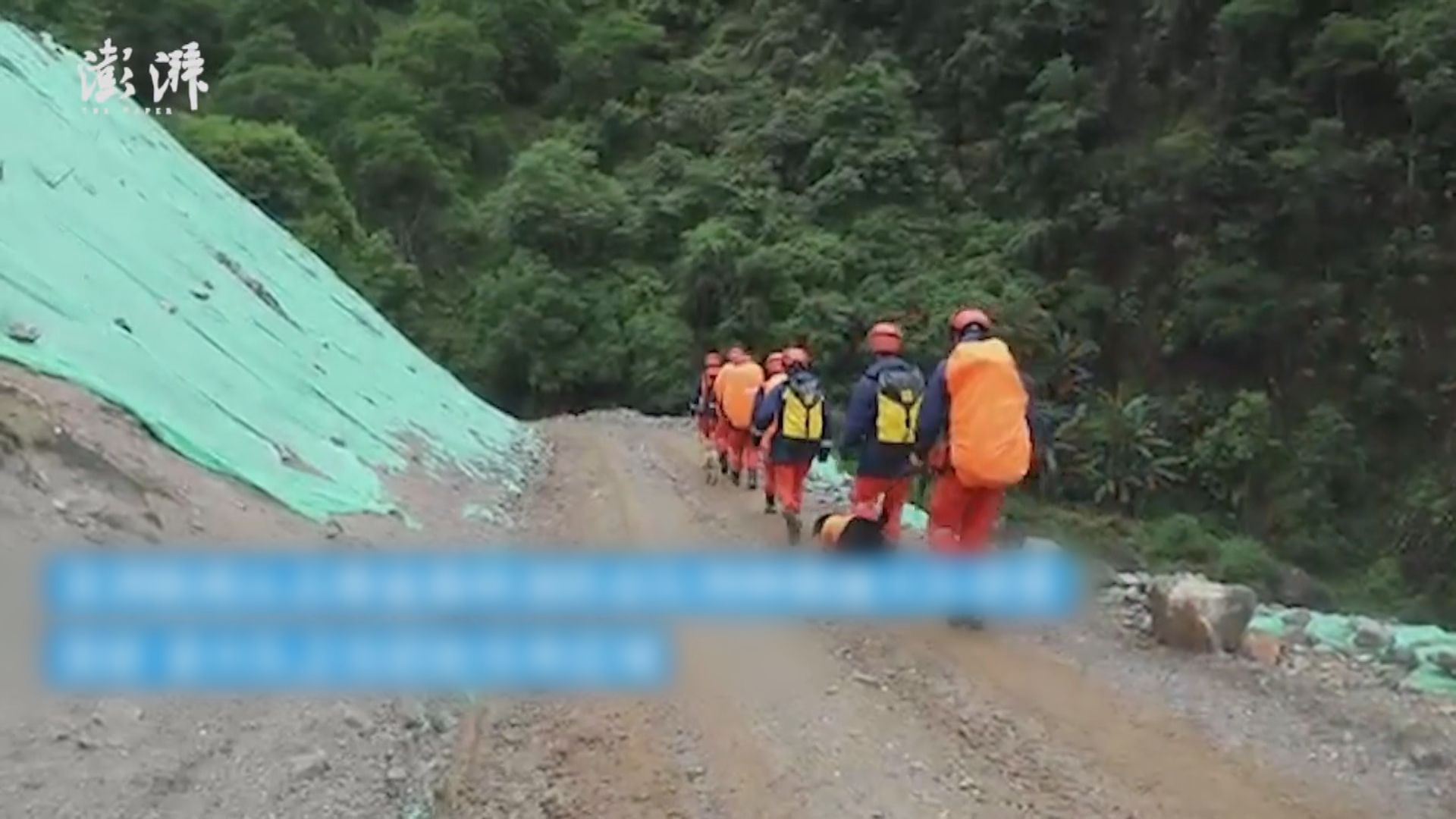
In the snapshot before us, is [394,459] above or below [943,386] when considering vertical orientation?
below

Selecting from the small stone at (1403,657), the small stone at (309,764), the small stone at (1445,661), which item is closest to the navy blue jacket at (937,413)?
the small stone at (1403,657)

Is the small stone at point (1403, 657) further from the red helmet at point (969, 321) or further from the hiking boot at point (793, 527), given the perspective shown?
the hiking boot at point (793, 527)

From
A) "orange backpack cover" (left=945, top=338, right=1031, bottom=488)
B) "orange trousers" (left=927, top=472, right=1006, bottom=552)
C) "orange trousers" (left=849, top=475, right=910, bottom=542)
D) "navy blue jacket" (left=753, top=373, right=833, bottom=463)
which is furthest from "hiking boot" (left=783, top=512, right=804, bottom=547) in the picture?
"orange backpack cover" (left=945, top=338, right=1031, bottom=488)

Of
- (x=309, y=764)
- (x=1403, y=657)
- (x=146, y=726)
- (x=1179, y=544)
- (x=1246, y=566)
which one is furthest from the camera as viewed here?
(x=1179, y=544)

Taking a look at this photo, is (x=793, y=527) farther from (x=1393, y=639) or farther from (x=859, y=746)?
(x=859, y=746)

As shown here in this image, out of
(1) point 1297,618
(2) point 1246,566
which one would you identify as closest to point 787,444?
(1) point 1297,618

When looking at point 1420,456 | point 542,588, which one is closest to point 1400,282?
point 1420,456

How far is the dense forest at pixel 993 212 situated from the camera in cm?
2983

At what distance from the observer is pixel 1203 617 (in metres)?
7.16

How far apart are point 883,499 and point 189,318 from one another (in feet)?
21.6

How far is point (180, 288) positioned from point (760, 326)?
24492 millimetres

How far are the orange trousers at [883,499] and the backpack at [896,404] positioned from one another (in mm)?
297

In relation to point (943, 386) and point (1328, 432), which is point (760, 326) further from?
point (943, 386)

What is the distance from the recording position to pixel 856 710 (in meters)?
5.85
